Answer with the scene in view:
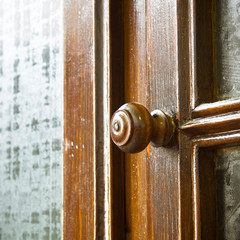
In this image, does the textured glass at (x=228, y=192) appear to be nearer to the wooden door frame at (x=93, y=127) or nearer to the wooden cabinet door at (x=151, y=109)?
the wooden cabinet door at (x=151, y=109)

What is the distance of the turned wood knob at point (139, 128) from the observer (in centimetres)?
41

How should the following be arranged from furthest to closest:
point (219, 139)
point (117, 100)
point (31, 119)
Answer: point (31, 119)
point (117, 100)
point (219, 139)

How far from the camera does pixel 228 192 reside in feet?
1.32

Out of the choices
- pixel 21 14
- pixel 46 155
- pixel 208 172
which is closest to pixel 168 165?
pixel 208 172

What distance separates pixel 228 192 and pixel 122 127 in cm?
13

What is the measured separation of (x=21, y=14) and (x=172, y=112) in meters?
0.52

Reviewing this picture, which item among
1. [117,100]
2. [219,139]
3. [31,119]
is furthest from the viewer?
[31,119]

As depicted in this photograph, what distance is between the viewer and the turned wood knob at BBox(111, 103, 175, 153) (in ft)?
1.35

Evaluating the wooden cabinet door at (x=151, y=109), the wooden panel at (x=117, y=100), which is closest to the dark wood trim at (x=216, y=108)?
the wooden cabinet door at (x=151, y=109)

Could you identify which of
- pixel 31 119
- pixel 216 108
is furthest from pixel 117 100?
pixel 31 119

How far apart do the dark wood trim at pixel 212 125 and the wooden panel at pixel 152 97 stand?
3 cm

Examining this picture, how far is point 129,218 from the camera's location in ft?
1.69

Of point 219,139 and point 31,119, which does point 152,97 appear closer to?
point 219,139

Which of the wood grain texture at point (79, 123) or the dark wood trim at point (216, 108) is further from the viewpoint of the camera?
the wood grain texture at point (79, 123)
